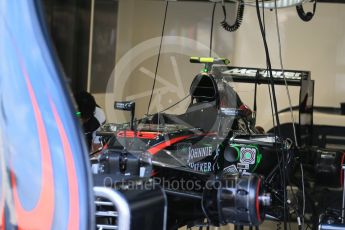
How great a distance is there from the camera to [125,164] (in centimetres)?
179

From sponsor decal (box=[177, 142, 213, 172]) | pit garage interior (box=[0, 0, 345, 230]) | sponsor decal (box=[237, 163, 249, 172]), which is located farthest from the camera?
sponsor decal (box=[237, 163, 249, 172])

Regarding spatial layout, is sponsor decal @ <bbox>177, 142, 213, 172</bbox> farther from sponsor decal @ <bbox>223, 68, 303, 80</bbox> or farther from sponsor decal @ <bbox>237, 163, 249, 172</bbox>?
sponsor decal @ <bbox>223, 68, 303, 80</bbox>

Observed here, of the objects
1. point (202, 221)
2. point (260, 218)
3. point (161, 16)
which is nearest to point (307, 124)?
point (202, 221)

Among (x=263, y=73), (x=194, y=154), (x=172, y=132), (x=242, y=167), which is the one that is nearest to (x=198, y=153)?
(x=194, y=154)

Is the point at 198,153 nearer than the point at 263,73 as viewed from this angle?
Yes

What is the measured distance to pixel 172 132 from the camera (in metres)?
2.18

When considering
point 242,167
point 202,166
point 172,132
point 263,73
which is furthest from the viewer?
point 263,73

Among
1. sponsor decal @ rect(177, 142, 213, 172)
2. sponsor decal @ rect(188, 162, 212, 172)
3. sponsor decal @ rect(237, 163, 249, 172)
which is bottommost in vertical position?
sponsor decal @ rect(237, 163, 249, 172)

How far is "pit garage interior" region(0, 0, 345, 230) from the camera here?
1.04 m

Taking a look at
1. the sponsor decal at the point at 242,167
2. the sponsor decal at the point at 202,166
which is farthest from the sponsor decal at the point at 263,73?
the sponsor decal at the point at 202,166

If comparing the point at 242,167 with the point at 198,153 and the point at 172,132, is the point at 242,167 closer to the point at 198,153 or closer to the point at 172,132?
the point at 198,153

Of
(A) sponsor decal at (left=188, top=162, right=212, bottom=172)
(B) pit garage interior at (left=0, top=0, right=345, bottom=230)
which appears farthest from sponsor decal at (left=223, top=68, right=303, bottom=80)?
(A) sponsor decal at (left=188, top=162, right=212, bottom=172)

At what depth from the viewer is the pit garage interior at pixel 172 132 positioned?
104 centimetres

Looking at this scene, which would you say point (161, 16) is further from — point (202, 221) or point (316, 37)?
point (202, 221)
